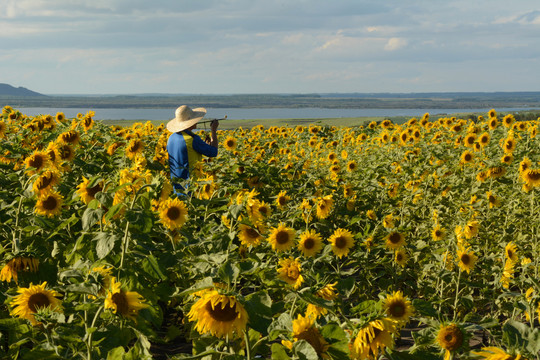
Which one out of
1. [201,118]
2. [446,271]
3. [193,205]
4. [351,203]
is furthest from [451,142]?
[193,205]

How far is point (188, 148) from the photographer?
600 cm

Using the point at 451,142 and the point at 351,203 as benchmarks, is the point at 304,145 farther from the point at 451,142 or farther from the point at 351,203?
the point at 351,203

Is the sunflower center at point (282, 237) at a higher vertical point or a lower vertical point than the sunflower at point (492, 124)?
lower

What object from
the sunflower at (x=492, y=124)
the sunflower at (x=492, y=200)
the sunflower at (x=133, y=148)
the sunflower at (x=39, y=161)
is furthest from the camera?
the sunflower at (x=492, y=124)

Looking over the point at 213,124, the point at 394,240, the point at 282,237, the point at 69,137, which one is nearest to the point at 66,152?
the point at 69,137

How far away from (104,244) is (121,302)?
0.45 metres

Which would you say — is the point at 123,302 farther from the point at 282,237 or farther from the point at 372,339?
the point at 282,237

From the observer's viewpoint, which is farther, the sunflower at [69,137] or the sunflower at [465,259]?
the sunflower at [69,137]

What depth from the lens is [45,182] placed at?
3387mm

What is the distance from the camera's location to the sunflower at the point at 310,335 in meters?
1.72

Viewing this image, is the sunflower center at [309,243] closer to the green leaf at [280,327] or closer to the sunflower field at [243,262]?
the sunflower field at [243,262]

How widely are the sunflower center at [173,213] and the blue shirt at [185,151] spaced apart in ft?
8.78

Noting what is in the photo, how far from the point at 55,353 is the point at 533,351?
1.69m

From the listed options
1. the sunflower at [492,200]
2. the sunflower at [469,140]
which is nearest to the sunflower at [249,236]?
the sunflower at [492,200]
